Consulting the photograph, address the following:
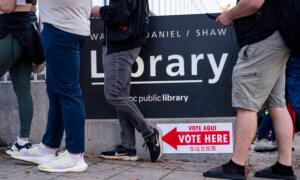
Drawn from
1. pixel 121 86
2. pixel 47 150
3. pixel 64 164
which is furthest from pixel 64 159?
pixel 121 86

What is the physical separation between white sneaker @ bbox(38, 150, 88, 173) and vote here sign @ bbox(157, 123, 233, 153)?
1214mm

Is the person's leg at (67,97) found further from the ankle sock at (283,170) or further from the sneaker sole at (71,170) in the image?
the ankle sock at (283,170)

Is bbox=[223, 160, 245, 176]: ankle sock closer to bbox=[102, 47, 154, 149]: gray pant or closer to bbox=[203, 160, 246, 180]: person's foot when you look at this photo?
bbox=[203, 160, 246, 180]: person's foot

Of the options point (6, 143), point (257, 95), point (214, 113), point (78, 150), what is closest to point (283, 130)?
point (257, 95)

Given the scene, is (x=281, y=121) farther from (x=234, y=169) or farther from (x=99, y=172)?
(x=99, y=172)

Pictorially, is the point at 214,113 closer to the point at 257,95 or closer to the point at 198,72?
the point at 198,72

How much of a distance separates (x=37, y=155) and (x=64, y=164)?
1.51 ft

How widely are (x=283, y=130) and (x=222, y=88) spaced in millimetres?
980

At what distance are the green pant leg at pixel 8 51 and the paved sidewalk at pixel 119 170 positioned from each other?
88 cm

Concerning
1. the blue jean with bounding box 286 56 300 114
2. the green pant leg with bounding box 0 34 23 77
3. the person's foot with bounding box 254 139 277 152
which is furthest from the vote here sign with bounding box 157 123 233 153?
the person's foot with bounding box 254 139 277 152

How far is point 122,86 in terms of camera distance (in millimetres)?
5008

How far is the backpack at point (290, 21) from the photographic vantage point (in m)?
4.20

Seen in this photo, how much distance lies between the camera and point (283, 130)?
4457 millimetres

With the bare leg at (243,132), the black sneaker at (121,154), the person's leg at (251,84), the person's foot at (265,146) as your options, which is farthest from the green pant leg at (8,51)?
the person's foot at (265,146)
